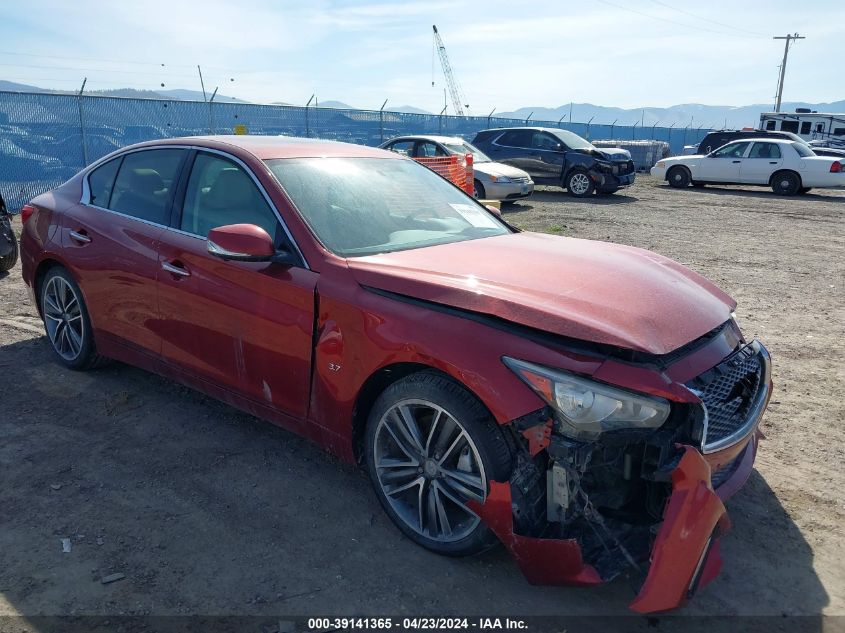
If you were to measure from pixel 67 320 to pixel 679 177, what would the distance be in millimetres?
20702

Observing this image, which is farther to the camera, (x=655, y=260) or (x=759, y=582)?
(x=655, y=260)

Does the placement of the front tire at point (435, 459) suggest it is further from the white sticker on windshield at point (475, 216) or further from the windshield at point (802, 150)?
the windshield at point (802, 150)

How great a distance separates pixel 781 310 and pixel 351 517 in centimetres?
543

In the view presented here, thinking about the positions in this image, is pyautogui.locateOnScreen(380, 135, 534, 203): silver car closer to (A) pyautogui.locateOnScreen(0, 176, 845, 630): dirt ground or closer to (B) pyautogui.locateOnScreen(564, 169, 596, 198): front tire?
(B) pyautogui.locateOnScreen(564, 169, 596, 198): front tire

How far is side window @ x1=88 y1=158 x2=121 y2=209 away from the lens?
4.75m

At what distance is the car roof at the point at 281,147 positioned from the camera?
3.98 meters

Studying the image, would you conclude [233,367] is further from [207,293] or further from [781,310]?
[781,310]

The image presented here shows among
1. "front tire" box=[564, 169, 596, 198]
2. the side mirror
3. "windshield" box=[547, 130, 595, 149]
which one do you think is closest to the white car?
"windshield" box=[547, 130, 595, 149]

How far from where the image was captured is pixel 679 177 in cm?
2227

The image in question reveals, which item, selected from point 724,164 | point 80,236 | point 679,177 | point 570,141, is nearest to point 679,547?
point 80,236

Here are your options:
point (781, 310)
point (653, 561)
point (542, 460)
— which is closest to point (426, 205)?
point (542, 460)

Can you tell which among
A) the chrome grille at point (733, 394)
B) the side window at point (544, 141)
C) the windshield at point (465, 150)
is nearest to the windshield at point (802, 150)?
the side window at point (544, 141)

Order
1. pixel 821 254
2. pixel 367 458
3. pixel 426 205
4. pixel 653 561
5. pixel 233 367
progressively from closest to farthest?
pixel 653 561 → pixel 367 458 → pixel 233 367 → pixel 426 205 → pixel 821 254

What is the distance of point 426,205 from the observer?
4.20 m
